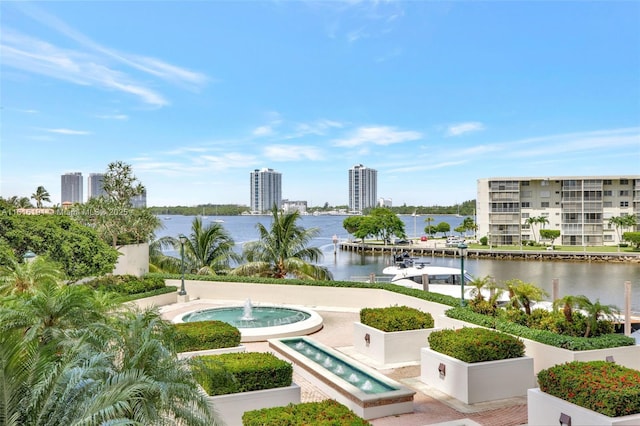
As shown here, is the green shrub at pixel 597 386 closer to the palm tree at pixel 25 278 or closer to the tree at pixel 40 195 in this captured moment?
the palm tree at pixel 25 278

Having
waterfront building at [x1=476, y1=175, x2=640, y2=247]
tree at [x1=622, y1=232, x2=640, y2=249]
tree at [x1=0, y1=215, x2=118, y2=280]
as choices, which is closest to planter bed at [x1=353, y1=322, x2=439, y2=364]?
tree at [x1=0, y1=215, x2=118, y2=280]

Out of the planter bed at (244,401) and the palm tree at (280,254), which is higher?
the palm tree at (280,254)

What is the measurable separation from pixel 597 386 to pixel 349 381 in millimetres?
4997

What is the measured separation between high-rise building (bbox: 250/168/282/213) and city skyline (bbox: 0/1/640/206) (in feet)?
359

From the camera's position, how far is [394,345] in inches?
531

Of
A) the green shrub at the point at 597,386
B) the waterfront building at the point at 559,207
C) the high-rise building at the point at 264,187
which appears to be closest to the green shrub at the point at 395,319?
the green shrub at the point at 597,386

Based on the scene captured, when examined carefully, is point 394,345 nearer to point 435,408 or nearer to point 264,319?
point 435,408

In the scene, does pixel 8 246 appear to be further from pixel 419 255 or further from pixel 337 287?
pixel 419 255

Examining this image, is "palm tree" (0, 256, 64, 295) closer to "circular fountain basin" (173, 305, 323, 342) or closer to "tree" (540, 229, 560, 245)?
"circular fountain basin" (173, 305, 323, 342)

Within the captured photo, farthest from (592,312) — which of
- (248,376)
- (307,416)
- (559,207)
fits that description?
(559,207)

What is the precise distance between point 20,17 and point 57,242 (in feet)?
30.6

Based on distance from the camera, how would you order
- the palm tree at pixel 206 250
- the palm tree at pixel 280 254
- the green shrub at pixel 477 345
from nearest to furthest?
1. the green shrub at pixel 477 345
2. the palm tree at pixel 280 254
3. the palm tree at pixel 206 250

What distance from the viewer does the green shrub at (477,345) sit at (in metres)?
10.8

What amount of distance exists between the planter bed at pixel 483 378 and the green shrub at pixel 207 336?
5200 mm
